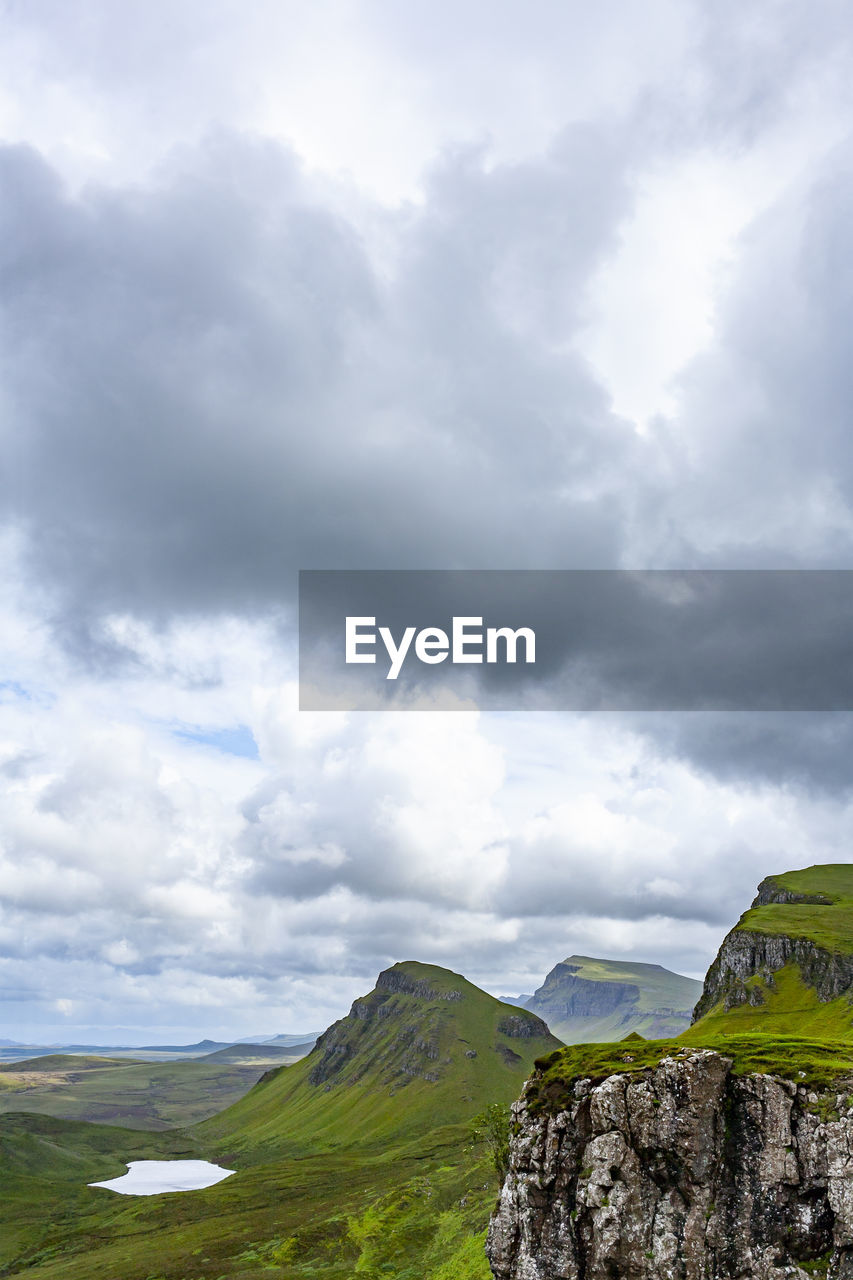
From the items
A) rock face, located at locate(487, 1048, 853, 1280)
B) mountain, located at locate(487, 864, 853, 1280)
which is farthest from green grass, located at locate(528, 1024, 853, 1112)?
rock face, located at locate(487, 1048, 853, 1280)

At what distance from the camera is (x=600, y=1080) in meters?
74.8

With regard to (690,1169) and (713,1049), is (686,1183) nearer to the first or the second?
(690,1169)

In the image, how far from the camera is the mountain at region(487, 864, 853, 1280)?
2479 inches

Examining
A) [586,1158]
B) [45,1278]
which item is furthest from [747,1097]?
[45,1278]

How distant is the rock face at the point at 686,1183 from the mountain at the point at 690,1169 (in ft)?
0.31

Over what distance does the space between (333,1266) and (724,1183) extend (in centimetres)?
12507

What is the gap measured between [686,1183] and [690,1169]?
49.3 inches

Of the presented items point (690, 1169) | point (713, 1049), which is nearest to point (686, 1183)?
point (690, 1169)

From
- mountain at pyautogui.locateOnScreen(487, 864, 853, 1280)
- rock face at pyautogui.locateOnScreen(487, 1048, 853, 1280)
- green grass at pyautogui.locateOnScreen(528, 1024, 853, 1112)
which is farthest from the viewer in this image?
green grass at pyautogui.locateOnScreen(528, 1024, 853, 1112)

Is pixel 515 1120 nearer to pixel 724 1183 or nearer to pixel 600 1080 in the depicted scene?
pixel 600 1080

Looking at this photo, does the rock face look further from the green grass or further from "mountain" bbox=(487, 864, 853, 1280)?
the green grass

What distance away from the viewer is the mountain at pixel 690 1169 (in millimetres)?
62969

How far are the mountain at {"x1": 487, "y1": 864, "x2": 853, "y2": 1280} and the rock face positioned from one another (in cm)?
10

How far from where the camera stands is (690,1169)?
Answer: 66938 millimetres
